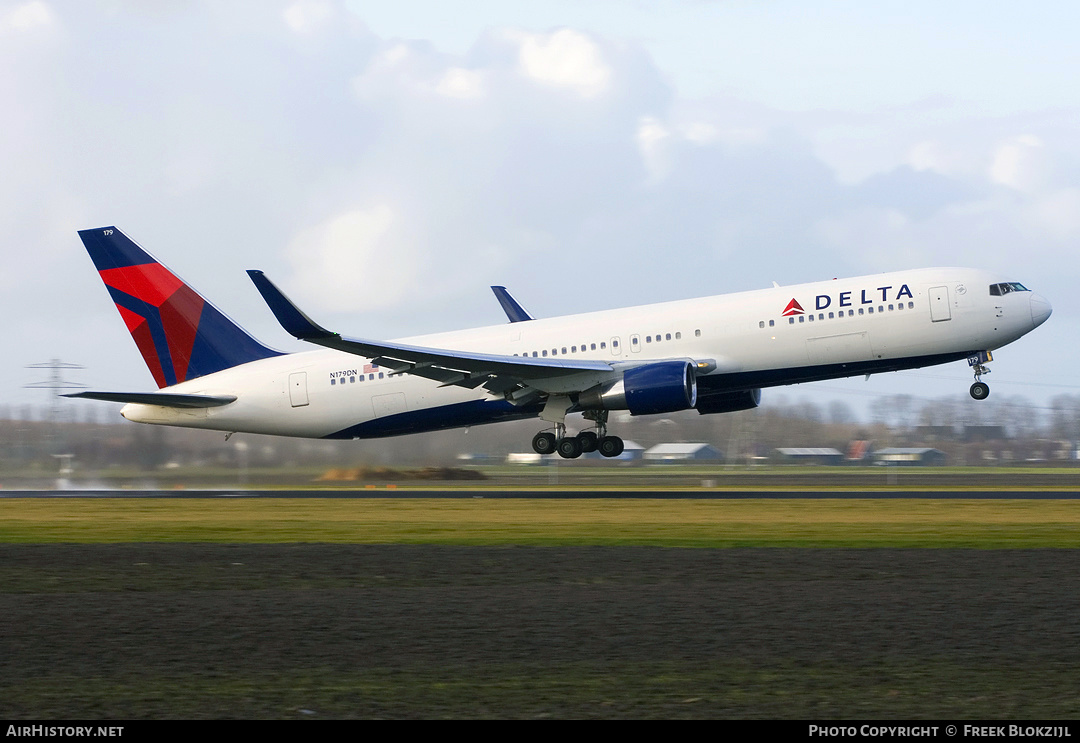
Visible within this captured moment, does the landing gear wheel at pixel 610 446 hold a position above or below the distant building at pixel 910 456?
above

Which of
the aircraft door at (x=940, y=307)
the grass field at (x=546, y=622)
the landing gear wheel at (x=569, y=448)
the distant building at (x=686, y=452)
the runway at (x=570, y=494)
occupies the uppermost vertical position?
the aircraft door at (x=940, y=307)

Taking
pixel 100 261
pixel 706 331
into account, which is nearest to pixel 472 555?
pixel 706 331

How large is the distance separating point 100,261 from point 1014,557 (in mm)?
31745

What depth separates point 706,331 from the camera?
111ft

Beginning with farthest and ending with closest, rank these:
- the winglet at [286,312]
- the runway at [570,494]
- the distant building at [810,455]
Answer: the distant building at [810,455], the runway at [570,494], the winglet at [286,312]

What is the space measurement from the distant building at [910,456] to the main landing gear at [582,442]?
48.5m

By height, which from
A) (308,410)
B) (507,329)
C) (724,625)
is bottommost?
(724,625)

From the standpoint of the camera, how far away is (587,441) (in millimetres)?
36656

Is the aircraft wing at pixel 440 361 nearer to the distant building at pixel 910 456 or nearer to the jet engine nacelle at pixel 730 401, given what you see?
the jet engine nacelle at pixel 730 401

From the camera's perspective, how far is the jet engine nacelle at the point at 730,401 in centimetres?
3691

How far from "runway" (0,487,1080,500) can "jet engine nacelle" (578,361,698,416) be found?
2831mm

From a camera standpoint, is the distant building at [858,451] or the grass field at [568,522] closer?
the grass field at [568,522]

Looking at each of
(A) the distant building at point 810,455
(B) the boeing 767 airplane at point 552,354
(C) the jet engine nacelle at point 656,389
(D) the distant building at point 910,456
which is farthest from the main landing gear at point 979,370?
(D) the distant building at point 910,456
